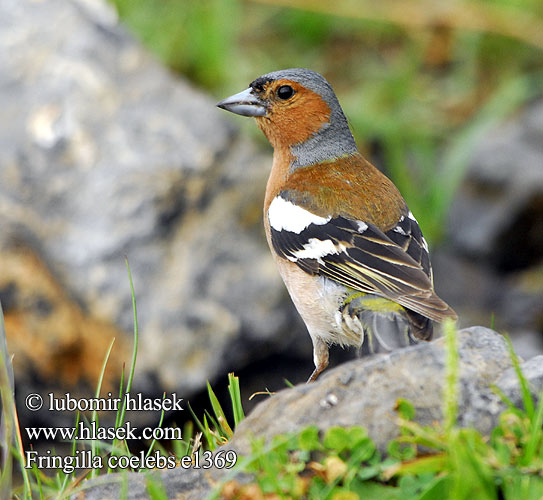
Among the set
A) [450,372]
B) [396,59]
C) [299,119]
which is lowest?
[450,372]

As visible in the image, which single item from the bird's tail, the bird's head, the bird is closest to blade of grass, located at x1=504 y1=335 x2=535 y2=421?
the bird

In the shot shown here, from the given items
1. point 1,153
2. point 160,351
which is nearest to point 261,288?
point 160,351

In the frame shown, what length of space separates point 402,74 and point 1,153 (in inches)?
166

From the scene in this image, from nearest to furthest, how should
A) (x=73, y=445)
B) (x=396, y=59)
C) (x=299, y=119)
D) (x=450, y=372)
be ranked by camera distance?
(x=450, y=372) → (x=73, y=445) → (x=299, y=119) → (x=396, y=59)

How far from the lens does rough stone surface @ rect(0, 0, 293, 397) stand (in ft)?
17.9

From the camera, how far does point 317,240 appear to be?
12.2 ft

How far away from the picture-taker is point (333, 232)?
3697mm

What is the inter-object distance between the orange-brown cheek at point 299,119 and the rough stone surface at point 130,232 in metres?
1.59

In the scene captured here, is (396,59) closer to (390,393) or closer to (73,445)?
(73,445)

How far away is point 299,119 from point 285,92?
0.50 ft

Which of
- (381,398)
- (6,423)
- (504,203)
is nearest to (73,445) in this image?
(6,423)

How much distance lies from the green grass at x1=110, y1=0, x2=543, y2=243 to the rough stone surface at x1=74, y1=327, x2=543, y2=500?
493cm

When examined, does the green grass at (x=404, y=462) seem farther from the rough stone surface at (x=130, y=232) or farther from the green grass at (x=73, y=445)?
the rough stone surface at (x=130, y=232)

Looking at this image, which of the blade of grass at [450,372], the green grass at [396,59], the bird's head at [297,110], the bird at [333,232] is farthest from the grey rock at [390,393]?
the green grass at [396,59]
